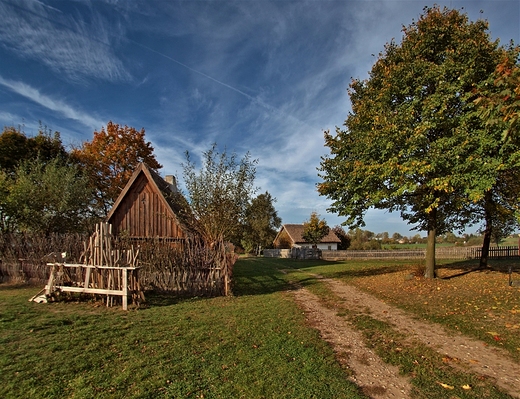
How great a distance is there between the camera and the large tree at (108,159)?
29969mm

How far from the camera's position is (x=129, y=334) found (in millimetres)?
6695

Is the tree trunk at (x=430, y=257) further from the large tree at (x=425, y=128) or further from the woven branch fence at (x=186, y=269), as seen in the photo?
the woven branch fence at (x=186, y=269)

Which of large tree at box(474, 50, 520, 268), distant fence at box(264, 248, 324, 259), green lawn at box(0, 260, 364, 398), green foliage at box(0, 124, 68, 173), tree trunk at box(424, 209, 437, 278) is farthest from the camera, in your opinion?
distant fence at box(264, 248, 324, 259)

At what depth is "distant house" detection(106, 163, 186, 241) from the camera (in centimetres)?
1736

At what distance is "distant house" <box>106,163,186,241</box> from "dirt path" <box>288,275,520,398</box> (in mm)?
10638

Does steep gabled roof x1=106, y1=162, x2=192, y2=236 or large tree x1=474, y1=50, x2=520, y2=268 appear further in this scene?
steep gabled roof x1=106, y1=162, x2=192, y2=236

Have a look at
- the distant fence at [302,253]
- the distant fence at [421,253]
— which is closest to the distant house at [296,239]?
the distant fence at [302,253]

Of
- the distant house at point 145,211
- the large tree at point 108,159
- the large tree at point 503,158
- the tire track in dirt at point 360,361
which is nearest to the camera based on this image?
the large tree at point 503,158

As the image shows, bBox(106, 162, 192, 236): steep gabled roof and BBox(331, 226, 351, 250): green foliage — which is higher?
BBox(106, 162, 192, 236): steep gabled roof

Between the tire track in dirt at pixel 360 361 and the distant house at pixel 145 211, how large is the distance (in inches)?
437

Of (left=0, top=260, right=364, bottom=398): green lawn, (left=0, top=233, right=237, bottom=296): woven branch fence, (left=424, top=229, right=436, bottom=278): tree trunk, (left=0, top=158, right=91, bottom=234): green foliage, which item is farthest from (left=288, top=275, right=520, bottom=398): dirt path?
(left=0, top=158, right=91, bottom=234): green foliage

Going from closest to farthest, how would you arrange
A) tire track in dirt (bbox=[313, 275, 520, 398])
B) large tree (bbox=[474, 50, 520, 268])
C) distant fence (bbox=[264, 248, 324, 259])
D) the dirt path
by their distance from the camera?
large tree (bbox=[474, 50, 520, 268]) → the dirt path → tire track in dirt (bbox=[313, 275, 520, 398]) → distant fence (bbox=[264, 248, 324, 259])

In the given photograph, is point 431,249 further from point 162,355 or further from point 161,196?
point 161,196

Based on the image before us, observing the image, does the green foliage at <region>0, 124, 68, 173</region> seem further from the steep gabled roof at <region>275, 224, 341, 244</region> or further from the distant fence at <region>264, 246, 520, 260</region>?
the steep gabled roof at <region>275, 224, 341, 244</region>
